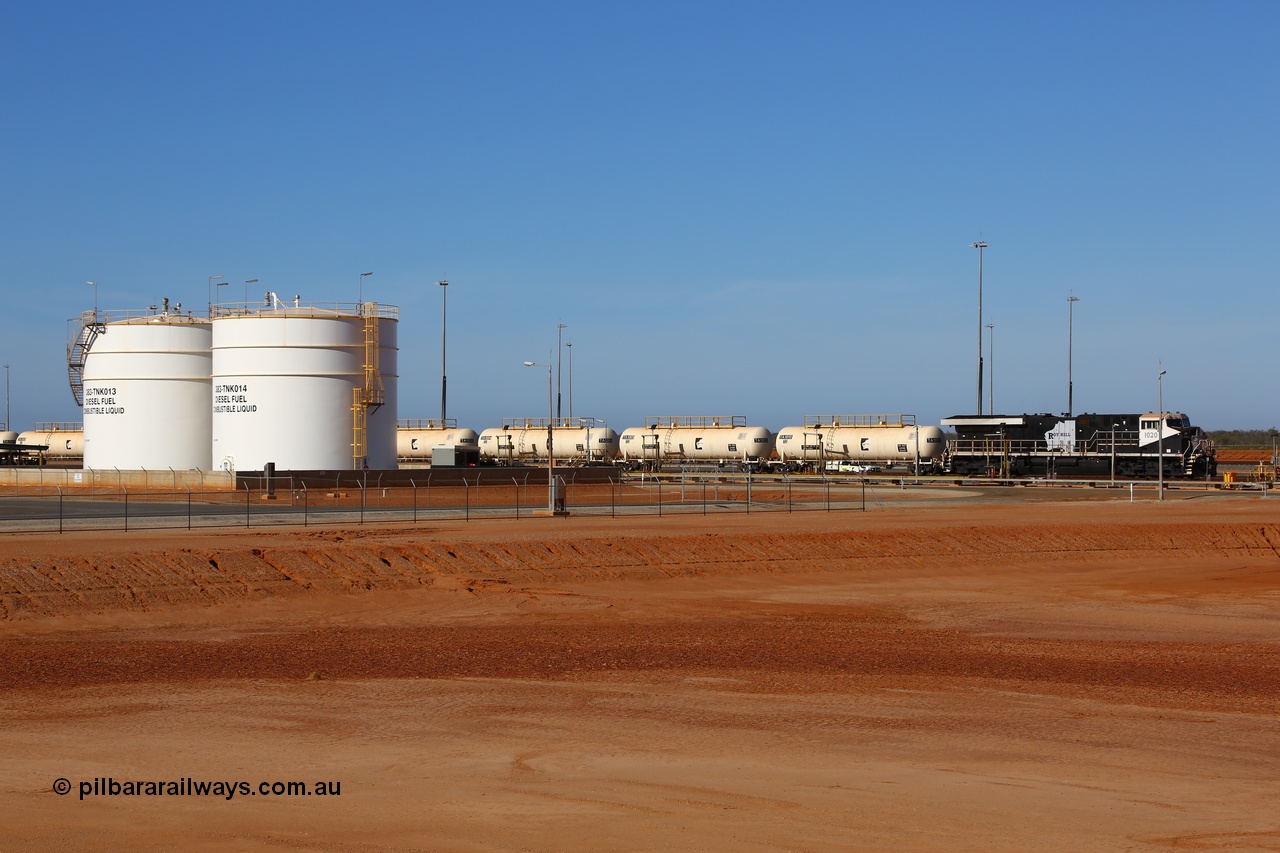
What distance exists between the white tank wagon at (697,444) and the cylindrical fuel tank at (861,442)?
191 centimetres

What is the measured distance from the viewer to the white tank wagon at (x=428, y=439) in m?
83.8

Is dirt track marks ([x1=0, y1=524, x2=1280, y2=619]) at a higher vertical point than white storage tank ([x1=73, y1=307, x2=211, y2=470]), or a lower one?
lower

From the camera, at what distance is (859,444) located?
262ft

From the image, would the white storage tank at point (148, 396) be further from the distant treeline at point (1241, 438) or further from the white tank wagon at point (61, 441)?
the distant treeline at point (1241, 438)

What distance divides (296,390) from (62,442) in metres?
46.8

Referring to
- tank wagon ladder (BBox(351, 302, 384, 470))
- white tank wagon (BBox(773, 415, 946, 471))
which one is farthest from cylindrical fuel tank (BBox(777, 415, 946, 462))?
tank wagon ladder (BBox(351, 302, 384, 470))

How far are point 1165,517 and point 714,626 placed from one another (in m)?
28.9

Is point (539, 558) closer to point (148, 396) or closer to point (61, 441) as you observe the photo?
point (148, 396)

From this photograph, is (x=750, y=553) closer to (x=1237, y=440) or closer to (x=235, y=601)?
(x=235, y=601)

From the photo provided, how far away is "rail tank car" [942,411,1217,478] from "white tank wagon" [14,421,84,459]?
66.7 m

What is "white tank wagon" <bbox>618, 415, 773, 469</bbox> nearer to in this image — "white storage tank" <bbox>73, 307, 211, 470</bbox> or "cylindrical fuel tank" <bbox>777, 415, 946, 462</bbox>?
"cylindrical fuel tank" <bbox>777, 415, 946, 462</bbox>

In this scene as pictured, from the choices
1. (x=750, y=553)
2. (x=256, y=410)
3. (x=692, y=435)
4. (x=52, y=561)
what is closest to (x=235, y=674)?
(x=52, y=561)

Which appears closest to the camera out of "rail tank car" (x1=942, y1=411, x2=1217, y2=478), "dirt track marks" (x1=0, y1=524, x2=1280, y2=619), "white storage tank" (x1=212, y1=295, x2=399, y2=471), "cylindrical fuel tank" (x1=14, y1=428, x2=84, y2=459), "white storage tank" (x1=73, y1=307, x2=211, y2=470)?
"dirt track marks" (x1=0, y1=524, x2=1280, y2=619)

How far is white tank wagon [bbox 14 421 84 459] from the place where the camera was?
94.3 m
